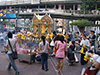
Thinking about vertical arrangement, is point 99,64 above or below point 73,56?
above

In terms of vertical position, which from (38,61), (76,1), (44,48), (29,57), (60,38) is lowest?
(38,61)

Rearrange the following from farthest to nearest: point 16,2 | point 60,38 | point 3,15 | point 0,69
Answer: point 16,2 → point 3,15 → point 0,69 → point 60,38

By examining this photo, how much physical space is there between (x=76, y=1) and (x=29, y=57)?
25.9 m

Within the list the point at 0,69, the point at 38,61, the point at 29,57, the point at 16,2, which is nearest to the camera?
the point at 0,69

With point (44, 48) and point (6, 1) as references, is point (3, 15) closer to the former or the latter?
point (44, 48)

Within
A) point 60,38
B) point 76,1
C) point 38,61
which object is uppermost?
point 76,1

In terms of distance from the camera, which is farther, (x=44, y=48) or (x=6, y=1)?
(x=6, y=1)

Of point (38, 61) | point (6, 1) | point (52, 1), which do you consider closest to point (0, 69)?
point (38, 61)

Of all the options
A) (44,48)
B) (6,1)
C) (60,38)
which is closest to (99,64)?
(60,38)

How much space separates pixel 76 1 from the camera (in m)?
28.0

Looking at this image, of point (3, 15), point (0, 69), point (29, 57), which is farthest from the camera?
point (3, 15)

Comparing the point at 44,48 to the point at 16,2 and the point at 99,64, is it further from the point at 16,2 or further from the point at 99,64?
the point at 16,2

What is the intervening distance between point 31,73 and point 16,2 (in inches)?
1216

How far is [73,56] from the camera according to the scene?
18.8 ft
